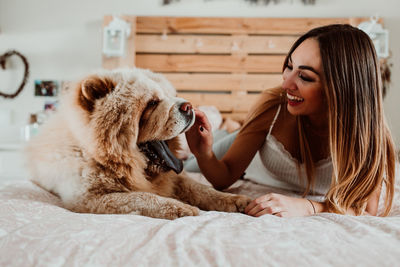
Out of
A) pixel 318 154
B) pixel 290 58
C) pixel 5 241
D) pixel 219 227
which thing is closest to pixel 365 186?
pixel 318 154

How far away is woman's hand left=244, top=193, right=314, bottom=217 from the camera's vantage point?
3.00 feet

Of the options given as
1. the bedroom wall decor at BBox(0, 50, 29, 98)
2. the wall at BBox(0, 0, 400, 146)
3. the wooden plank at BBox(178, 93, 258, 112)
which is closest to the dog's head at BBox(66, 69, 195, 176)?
the wooden plank at BBox(178, 93, 258, 112)

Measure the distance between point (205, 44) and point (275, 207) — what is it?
2.84m

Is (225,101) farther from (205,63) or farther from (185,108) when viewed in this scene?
(185,108)

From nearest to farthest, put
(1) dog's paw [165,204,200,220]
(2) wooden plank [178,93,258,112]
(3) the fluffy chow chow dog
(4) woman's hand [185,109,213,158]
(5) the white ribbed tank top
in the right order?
1. (1) dog's paw [165,204,200,220]
2. (3) the fluffy chow chow dog
3. (4) woman's hand [185,109,213,158]
4. (5) the white ribbed tank top
5. (2) wooden plank [178,93,258,112]

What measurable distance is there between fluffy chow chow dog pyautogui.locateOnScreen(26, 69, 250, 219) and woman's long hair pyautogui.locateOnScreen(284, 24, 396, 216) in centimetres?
41

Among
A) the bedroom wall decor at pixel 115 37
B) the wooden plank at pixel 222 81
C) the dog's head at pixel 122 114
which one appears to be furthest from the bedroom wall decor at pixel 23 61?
the dog's head at pixel 122 114

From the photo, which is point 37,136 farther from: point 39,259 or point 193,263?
point 193,263

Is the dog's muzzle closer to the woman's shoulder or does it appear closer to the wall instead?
the woman's shoulder

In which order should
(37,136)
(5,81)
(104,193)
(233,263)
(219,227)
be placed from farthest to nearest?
1. (5,81)
2. (37,136)
3. (104,193)
4. (219,227)
5. (233,263)

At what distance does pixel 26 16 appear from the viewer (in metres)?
3.73

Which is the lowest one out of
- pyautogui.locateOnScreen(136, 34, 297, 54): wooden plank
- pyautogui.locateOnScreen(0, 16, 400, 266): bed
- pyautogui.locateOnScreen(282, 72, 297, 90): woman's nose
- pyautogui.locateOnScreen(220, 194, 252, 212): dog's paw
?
pyautogui.locateOnScreen(220, 194, 252, 212): dog's paw

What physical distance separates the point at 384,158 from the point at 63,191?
116 centimetres

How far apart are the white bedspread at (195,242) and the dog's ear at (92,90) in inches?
15.6
